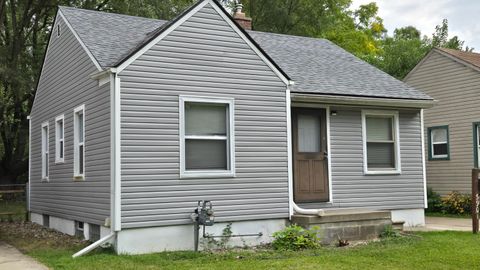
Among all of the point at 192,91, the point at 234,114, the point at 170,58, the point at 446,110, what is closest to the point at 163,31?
the point at 170,58

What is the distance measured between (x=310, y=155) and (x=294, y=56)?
10.6 ft

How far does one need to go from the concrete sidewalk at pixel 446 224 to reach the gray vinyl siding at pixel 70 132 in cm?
725

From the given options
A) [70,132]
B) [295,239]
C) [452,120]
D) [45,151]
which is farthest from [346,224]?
Result: [452,120]

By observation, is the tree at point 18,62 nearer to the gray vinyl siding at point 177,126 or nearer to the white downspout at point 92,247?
the gray vinyl siding at point 177,126

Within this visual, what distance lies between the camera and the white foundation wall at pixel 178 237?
9.26 metres

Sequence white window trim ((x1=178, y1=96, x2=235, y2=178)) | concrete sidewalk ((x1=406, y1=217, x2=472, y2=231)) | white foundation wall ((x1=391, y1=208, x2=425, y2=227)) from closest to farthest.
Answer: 1. white window trim ((x1=178, y1=96, x2=235, y2=178))
2. concrete sidewalk ((x1=406, y1=217, x2=472, y2=231))
3. white foundation wall ((x1=391, y1=208, x2=425, y2=227))

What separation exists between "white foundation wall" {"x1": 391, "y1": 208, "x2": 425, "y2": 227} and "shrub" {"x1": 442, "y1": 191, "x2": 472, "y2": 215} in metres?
4.10

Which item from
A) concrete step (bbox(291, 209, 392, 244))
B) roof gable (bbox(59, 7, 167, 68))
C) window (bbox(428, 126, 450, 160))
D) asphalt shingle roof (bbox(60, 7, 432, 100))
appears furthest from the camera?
window (bbox(428, 126, 450, 160))

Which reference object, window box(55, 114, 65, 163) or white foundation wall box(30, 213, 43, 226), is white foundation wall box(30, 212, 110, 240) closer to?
white foundation wall box(30, 213, 43, 226)

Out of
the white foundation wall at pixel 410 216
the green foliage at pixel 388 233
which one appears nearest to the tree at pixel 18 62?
the white foundation wall at pixel 410 216

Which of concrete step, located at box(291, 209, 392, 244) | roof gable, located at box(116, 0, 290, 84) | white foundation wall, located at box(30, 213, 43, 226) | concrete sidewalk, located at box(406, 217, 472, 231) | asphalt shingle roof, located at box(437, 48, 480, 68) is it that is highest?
asphalt shingle roof, located at box(437, 48, 480, 68)

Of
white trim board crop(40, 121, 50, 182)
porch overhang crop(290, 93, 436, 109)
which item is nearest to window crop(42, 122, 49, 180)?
white trim board crop(40, 121, 50, 182)

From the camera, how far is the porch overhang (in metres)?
11.8

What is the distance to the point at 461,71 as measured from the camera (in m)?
17.8
